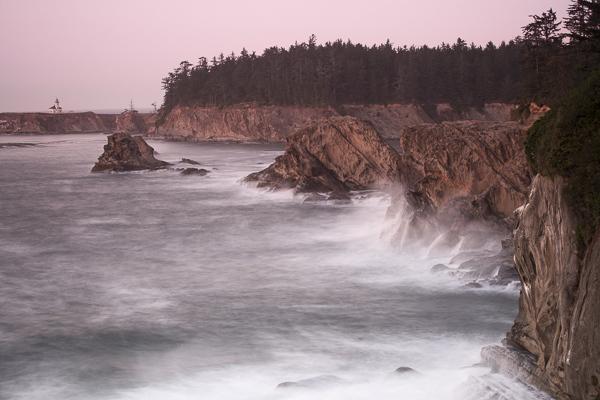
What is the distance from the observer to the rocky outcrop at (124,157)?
60.6 m

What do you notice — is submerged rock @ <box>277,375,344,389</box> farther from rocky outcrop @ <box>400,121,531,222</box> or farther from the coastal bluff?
the coastal bluff

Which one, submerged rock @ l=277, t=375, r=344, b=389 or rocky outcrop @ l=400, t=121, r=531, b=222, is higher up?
rocky outcrop @ l=400, t=121, r=531, b=222

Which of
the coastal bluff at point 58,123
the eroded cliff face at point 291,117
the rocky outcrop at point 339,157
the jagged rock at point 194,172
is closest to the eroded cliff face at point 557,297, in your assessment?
the rocky outcrop at point 339,157

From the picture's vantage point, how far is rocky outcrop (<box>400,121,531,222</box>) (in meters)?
23.2

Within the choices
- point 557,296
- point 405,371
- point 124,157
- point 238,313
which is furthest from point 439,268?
point 124,157

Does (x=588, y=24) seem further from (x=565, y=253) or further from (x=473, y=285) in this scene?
(x=565, y=253)

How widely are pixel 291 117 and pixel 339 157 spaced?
6526 cm

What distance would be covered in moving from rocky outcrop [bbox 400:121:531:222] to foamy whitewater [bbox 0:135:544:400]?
8.39 ft

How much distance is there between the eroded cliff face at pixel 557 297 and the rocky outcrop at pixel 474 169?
11.0 m

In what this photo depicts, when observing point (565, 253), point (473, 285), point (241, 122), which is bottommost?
point (473, 285)

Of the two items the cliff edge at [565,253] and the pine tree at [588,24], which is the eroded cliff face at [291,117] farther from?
the cliff edge at [565,253]

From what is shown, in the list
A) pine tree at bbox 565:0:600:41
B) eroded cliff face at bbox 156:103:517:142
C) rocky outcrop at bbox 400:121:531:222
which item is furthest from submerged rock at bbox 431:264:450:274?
eroded cliff face at bbox 156:103:517:142

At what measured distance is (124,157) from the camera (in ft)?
200

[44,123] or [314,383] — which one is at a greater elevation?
[44,123]
